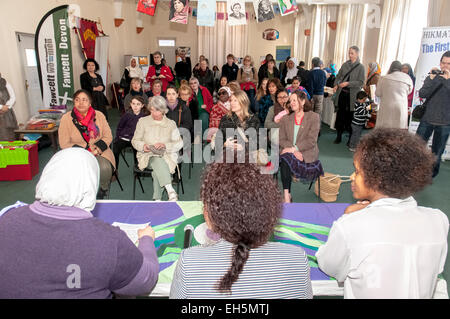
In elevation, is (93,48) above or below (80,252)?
above

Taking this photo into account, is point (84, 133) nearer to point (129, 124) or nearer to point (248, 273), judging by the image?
point (129, 124)

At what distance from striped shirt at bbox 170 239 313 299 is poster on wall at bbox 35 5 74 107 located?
20.3 feet

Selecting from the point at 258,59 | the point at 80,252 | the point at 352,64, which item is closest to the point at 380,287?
the point at 80,252

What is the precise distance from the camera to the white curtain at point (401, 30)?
6430 mm

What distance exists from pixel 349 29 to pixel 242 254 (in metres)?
9.12

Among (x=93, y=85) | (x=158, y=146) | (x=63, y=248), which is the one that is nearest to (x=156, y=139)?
(x=158, y=146)

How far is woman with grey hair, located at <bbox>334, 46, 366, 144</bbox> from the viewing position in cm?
591

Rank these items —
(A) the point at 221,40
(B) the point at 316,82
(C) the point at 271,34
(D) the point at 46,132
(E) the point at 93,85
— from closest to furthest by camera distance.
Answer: (D) the point at 46,132 → (E) the point at 93,85 → (B) the point at 316,82 → (C) the point at 271,34 → (A) the point at 221,40

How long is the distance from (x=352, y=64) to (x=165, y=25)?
844 centimetres

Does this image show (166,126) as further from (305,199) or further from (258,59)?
(258,59)

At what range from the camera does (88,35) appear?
7.70 metres

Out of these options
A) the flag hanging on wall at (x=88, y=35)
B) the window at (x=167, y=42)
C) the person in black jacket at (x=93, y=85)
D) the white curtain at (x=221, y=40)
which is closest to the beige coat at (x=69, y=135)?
the person in black jacket at (x=93, y=85)

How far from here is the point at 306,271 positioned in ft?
3.46

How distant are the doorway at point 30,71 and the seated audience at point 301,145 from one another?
16.7 ft
